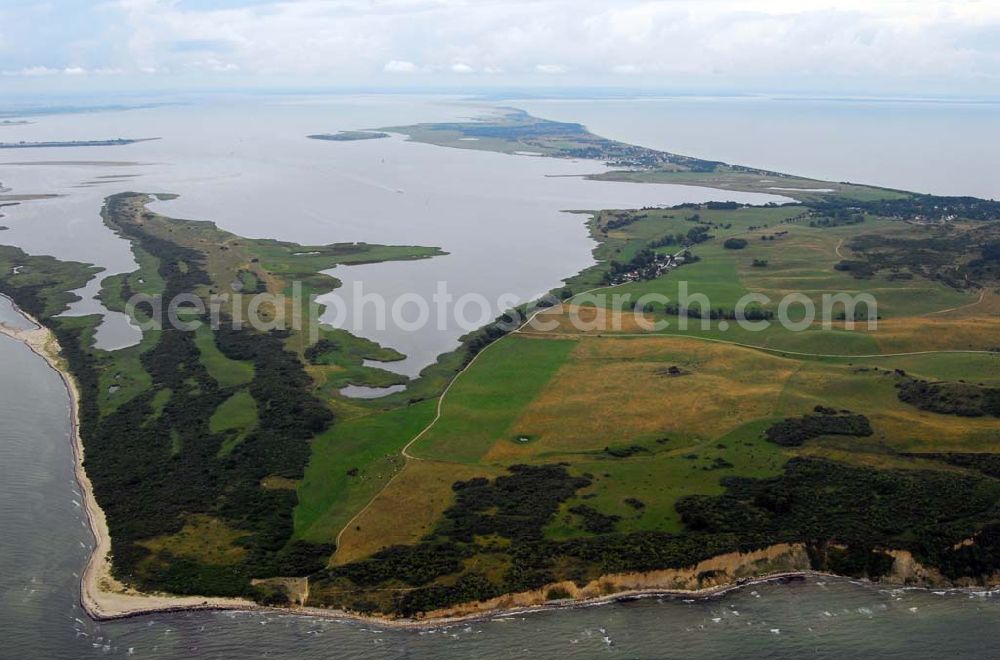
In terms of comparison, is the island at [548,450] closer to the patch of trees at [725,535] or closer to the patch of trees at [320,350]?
the patch of trees at [725,535]

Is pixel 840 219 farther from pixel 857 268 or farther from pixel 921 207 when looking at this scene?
pixel 857 268

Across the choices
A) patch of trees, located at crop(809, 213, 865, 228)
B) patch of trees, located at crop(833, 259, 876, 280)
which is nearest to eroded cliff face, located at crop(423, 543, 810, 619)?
patch of trees, located at crop(833, 259, 876, 280)

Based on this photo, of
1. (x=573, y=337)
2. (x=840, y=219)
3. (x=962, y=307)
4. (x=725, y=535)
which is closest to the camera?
(x=725, y=535)

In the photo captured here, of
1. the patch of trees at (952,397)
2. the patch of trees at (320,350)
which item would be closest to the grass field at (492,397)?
the patch of trees at (320,350)

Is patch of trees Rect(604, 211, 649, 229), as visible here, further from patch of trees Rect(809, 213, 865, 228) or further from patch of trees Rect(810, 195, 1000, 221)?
patch of trees Rect(810, 195, 1000, 221)

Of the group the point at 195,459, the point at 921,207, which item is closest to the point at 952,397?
the point at 195,459

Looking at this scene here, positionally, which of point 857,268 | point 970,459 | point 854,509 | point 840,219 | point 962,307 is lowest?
point 854,509
